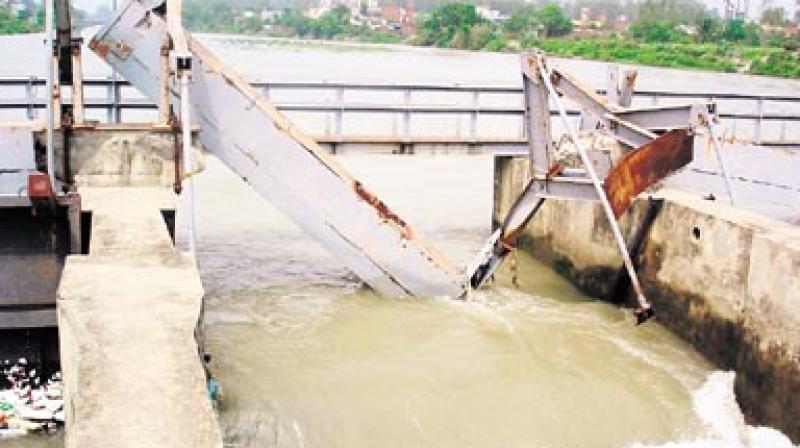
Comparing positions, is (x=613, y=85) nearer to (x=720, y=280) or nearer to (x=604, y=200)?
(x=604, y=200)

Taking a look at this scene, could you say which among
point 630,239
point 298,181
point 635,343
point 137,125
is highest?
point 137,125

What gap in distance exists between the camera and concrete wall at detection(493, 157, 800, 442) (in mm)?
7805

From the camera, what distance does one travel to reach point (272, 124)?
9.44 metres

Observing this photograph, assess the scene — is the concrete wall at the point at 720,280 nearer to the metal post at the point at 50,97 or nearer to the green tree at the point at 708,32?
the metal post at the point at 50,97

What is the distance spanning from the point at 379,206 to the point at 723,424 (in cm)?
379

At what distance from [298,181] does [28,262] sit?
2.72 meters

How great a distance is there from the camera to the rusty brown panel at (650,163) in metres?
9.00

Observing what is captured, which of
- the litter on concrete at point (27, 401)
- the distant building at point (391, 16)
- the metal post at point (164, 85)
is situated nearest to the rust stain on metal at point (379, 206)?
the metal post at point (164, 85)

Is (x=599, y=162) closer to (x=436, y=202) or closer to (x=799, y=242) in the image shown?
(x=799, y=242)

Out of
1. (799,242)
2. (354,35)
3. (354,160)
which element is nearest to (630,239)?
(799,242)

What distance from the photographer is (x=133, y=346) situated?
465 cm

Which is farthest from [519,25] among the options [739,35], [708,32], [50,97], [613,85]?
[50,97]

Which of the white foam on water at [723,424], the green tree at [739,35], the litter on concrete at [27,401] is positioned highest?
the green tree at [739,35]

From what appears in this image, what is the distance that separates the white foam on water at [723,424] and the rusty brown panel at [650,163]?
1.79 meters
